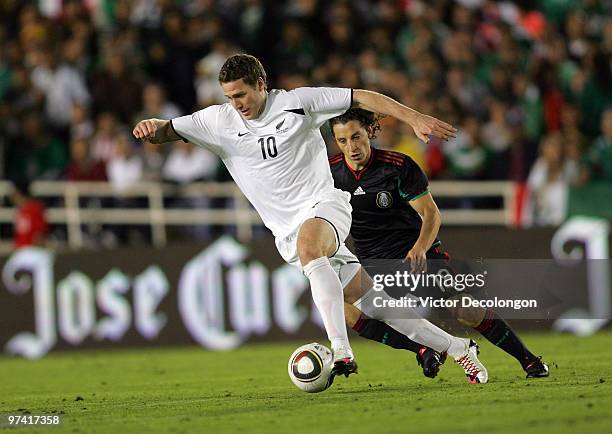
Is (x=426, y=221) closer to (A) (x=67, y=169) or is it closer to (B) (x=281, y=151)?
(B) (x=281, y=151)

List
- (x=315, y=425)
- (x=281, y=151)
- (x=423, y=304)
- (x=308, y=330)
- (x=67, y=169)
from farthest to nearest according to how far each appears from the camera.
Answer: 1. (x=67, y=169)
2. (x=308, y=330)
3. (x=423, y=304)
4. (x=281, y=151)
5. (x=315, y=425)

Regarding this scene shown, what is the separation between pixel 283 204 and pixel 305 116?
1.91 feet

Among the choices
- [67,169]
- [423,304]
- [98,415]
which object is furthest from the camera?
[67,169]

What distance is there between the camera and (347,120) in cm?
859

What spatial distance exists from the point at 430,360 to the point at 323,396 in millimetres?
956

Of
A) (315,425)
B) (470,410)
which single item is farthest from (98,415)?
(470,410)

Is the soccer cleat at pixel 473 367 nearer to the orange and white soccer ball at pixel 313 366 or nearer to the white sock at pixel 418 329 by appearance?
the white sock at pixel 418 329

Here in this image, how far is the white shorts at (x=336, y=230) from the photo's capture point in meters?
8.18

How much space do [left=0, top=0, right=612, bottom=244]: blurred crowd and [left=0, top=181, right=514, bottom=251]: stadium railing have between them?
0.65 feet

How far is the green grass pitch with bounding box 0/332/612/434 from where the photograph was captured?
650 cm

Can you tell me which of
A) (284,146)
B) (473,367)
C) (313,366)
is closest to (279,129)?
(284,146)

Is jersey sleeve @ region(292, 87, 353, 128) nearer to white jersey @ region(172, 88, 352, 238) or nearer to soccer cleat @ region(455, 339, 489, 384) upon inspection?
white jersey @ region(172, 88, 352, 238)

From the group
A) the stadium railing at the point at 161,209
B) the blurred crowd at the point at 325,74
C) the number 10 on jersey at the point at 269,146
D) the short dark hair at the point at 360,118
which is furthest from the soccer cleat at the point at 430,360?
the stadium railing at the point at 161,209

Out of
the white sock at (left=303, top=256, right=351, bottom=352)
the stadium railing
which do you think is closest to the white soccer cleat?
the white sock at (left=303, top=256, right=351, bottom=352)
